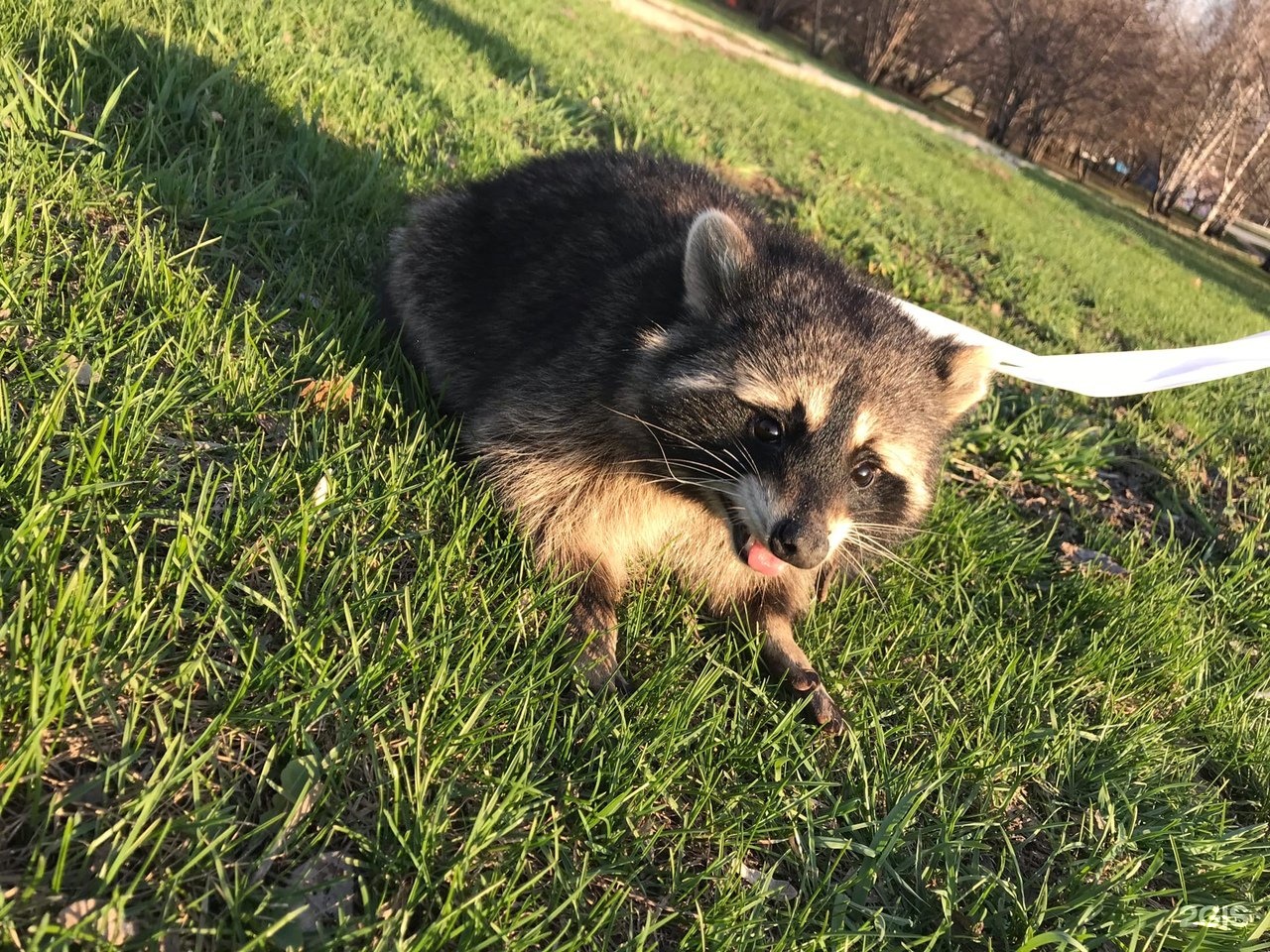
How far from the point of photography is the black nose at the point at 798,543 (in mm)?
2271

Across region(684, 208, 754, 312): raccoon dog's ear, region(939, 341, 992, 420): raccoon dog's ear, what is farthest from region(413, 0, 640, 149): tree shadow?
region(939, 341, 992, 420): raccoon dog's ear

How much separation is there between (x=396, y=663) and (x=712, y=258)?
1.60 m

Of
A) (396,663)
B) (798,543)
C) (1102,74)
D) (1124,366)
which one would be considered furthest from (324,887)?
(1102,74)

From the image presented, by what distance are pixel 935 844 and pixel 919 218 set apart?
9382 mm

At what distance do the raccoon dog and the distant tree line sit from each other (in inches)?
1767

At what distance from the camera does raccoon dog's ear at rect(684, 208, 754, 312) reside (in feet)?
8.59

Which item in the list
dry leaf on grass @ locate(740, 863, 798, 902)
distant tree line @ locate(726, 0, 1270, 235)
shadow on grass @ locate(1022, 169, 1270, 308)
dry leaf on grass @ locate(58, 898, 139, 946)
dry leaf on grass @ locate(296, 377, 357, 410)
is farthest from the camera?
distant tree line @ locate(726, 0, 1270, 235)

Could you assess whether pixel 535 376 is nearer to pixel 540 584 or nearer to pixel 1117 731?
pixel 540 584

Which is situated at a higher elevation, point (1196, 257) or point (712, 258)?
point (1196, 257)

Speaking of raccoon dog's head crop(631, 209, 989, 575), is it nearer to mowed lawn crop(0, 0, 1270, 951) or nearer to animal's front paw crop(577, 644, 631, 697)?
mowed lawn crop(0, 0, 1270, 951)

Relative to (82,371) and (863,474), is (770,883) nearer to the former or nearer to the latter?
(863,474)

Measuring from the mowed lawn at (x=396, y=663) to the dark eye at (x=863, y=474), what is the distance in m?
0.51

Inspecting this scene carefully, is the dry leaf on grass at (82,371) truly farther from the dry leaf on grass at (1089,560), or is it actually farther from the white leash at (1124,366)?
the dry leaf on grass at (1089,560)

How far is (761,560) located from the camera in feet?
8.87
